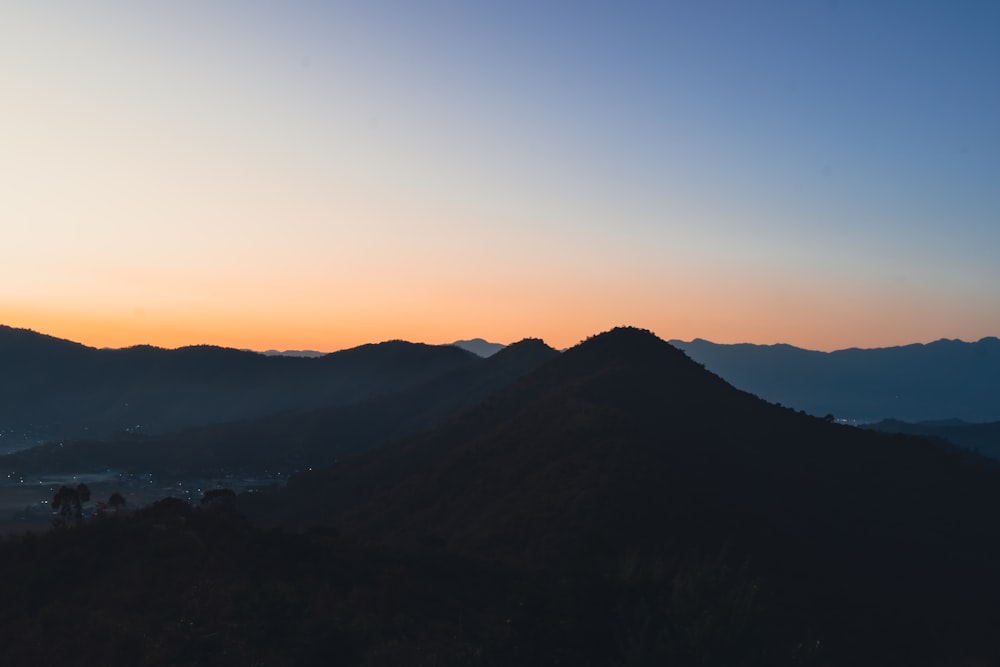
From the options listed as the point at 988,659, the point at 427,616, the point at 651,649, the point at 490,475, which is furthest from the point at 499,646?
the point at 490,475

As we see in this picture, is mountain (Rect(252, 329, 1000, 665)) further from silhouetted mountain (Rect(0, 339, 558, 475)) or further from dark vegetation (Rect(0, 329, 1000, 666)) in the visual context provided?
silhouetted mountain (Rect(0, 339, 558, 475))

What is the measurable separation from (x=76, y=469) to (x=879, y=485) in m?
151

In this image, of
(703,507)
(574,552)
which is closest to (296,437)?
(703,507)

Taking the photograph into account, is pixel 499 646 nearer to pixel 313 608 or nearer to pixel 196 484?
pixel 313 608

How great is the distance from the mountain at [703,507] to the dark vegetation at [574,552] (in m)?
0.22

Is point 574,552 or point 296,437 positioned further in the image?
point 296,437

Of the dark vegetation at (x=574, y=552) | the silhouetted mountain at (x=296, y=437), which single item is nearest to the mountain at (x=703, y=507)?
the dark vegetation at (x=574, y=552)

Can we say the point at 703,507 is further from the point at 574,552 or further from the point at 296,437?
the point at 296,437

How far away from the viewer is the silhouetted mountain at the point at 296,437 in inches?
5527

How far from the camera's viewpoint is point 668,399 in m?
78.4

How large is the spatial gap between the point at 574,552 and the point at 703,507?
3837cm

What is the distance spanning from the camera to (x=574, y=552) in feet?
50.2

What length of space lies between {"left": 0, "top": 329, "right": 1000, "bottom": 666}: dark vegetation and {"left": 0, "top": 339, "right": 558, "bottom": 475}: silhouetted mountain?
43.5m

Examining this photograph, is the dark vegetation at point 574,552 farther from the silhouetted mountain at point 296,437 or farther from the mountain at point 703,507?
the silhouetted mountain at point 296,437
